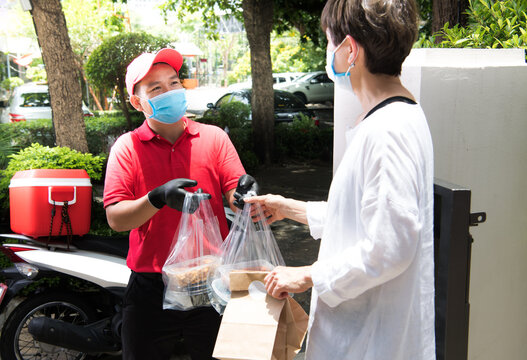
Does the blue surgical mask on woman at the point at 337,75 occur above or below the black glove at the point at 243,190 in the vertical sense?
above

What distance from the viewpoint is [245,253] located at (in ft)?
6.63

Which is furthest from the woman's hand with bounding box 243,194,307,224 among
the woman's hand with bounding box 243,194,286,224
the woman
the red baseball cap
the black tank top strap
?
the red baseball cap

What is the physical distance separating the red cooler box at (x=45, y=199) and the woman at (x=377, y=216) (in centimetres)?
215

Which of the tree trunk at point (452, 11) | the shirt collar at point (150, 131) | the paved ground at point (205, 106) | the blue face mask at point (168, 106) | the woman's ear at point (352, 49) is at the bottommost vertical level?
the paved ground at point (205, 106)

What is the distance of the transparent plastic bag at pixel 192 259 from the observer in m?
2.05

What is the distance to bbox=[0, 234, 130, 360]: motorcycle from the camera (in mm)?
3180

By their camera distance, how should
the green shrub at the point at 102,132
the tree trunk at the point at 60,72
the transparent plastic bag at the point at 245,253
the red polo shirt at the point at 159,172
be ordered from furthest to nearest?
the green shrub at the point at 102,132 < the tree trunk at the point at 60,72 < the red polo shirt at the point at 159,172 < the transparent plastic bag at the point at 245,253

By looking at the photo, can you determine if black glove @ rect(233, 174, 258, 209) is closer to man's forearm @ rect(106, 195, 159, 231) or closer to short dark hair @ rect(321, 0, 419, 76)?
man's forearm @ rect(106, 195, 159, 231)

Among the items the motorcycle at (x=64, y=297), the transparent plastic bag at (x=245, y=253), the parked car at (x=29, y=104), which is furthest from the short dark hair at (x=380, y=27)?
the parked car at (x=29, y=104)

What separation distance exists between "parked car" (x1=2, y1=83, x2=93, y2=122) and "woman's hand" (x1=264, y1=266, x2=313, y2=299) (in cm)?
1269

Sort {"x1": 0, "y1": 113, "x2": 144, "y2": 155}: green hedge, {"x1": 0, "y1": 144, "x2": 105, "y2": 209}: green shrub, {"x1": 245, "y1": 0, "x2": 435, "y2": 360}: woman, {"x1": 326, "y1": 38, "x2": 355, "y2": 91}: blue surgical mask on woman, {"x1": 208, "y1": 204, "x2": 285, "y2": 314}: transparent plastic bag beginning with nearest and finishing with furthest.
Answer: {"x1": 245, "y1": 0, "x2": 435, "y2": 360}: woman → {"x1": 326, "y1": 38, "x2": 355, "y2": 91}: blue surgical mask on woman → {"x1": 208, "y1": 204, "x2": 285, "y2": 314}: transparent plastic bag → {"x1": 0, "y1": 144, "x2": 105, "y2": 209}: green shrub → {"x1": 0, "y1": 113, "x2": 144, "y2": 155}: green hedge

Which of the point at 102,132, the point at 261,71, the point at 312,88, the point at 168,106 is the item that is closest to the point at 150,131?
the point at 168,106

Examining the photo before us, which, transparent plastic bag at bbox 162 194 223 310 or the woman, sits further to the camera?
transparent plastic bag at bbox 162 194 223 310

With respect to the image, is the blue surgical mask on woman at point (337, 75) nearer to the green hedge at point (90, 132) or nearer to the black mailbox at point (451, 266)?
the black mailbox at point (451, 266)
